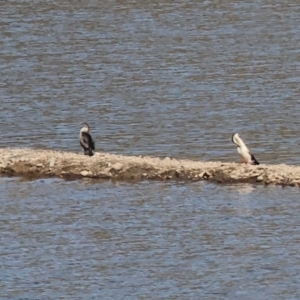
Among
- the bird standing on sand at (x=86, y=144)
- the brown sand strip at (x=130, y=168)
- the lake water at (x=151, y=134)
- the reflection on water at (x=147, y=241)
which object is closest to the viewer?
the reflection on water at (x=147, y=241)

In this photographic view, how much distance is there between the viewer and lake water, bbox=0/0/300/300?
17766 mm

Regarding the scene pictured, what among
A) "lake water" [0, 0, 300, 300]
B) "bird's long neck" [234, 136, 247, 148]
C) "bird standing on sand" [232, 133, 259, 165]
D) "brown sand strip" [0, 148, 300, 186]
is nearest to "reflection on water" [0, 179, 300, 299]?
"lake water" [0, 0, 300, 300]

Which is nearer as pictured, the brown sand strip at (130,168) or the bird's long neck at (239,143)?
the brown sand strip at (130,168)

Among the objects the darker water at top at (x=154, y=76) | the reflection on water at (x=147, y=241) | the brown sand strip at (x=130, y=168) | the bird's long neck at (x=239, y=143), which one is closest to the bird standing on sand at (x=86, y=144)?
the brown sand strip at (x=130, y=168)

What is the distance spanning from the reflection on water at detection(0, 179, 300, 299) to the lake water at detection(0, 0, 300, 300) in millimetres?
33

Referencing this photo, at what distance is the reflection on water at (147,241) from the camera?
56.0 ft

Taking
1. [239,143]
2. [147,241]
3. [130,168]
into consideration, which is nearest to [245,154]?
[239,143]

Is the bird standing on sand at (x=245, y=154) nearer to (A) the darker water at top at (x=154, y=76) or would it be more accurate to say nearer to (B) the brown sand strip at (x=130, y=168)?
(B) the brown sand strip at (x=130, y=168)

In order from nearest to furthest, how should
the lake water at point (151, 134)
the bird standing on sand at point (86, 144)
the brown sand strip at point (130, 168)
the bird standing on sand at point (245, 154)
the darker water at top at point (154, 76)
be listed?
the lake water at point (151, 134), the brown sand strip at point (130, 168), the bird standing on sand at point (245, 154), the bird standing on sand at point (86, 144), the darker water at top at point (154, 76)

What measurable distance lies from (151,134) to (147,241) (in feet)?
26.1

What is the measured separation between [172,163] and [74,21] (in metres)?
23.2

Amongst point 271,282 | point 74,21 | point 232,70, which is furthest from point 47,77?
point 271,282

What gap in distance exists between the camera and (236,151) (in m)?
24.9

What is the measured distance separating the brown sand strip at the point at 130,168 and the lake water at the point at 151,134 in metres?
0.25
